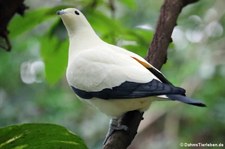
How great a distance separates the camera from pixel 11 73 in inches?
101

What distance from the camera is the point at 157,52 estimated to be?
966 millimetres

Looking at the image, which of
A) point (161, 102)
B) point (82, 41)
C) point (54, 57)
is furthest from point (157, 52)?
point (161, 102)

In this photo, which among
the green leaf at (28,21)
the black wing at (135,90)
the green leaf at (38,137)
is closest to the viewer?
the green leaf at (38,137)

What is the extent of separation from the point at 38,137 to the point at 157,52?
0.45 m

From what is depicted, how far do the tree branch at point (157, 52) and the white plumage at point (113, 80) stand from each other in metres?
0.04

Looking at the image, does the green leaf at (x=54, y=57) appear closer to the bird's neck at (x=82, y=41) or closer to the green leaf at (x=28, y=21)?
the green leaf at (x=28, y=21)

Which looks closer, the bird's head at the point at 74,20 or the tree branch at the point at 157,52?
the tree branch at the point at 157,52

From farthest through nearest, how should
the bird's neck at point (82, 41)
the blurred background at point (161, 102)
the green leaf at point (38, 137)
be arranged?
the blurred background at point (161, 102) < the bird's neck at point (82, 41) < the green leaf at point (38, 137)

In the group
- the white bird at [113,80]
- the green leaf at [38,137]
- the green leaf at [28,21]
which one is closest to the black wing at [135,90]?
the white bird at [113,80]

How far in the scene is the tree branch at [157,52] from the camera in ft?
2.66

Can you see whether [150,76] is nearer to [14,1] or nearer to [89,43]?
[89,43]

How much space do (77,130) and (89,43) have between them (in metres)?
1.72

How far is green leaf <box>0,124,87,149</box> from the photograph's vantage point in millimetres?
569

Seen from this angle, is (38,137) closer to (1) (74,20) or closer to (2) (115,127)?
(2) (115,127)
